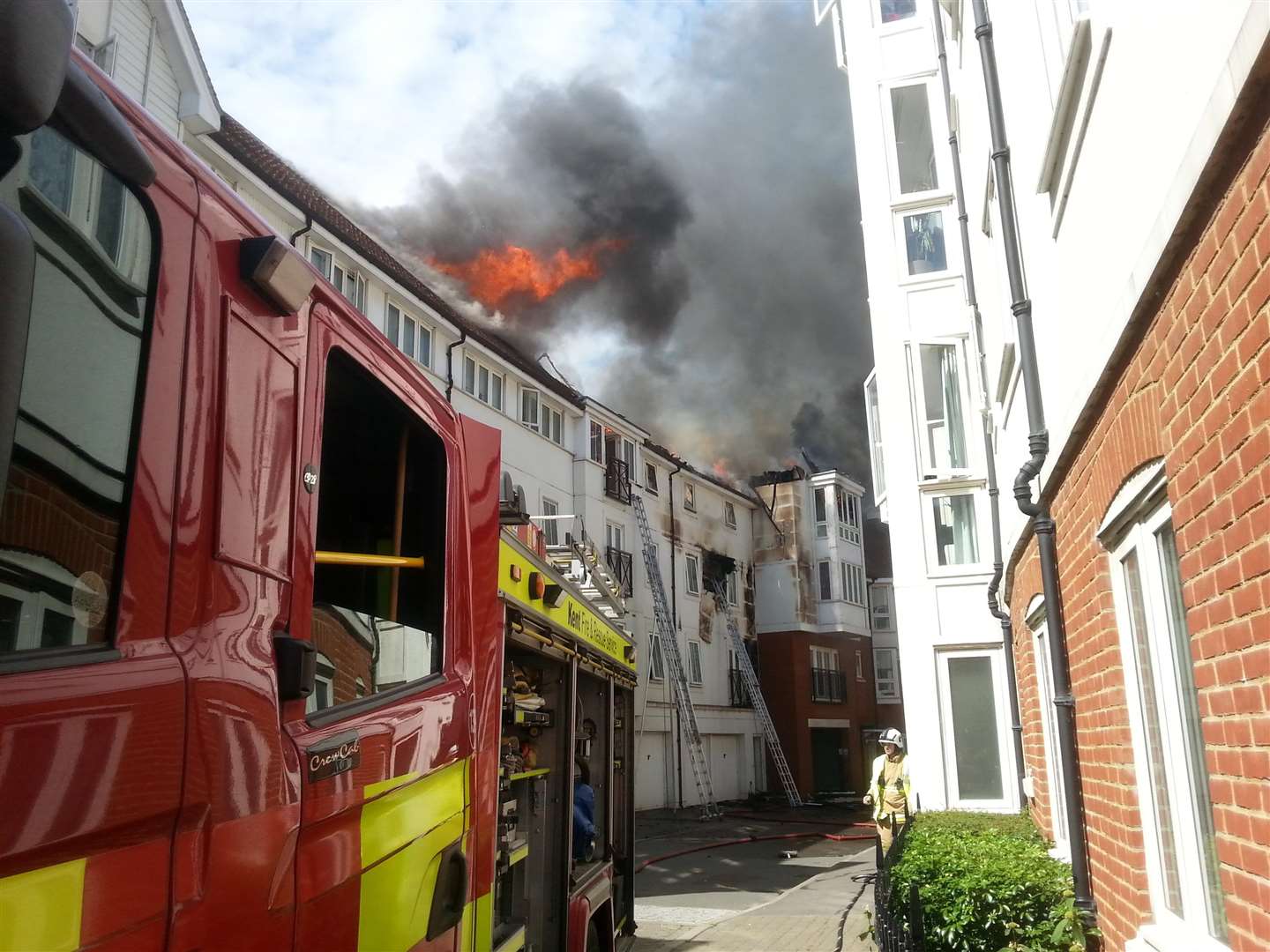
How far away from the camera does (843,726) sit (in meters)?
39.2

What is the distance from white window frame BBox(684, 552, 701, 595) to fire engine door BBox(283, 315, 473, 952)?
3093cm

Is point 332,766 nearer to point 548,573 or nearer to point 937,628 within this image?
point 548,573

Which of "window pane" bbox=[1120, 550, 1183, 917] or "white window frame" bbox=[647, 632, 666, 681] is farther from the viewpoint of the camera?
"white window frame" bbox=[647, 632, 666, 681]

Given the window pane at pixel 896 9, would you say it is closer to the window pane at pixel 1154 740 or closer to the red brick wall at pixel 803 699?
the window pane at pixel 1154 740

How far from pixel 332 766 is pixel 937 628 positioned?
12.9 m

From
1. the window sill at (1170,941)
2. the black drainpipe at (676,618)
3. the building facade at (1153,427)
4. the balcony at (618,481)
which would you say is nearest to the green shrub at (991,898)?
the building facade at (1153,427)

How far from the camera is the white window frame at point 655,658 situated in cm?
3077

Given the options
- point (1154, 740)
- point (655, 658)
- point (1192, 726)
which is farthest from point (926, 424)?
point (655, 658)

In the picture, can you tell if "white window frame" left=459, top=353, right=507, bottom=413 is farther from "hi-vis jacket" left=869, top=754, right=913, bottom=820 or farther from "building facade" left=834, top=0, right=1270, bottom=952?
"building facade" left=834, top=0, right=1270, bottom=952

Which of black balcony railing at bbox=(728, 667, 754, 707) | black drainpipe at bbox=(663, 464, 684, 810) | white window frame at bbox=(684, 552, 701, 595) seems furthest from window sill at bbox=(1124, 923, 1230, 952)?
black balcony railing at bbox=(728, 667, 754, 707)

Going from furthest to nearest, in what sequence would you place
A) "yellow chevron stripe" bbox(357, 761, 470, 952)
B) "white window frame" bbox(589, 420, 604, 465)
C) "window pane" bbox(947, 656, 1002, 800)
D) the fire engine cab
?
"white window frame" bbox(589, 420, 604, 465) → "window pane" bbox(947, 656, 1002, 800) → "yellow chevron stripe" bbox(357, 761, 470, 952) → the fire engine cab

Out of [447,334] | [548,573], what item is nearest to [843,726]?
[447,334]

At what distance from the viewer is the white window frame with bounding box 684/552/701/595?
3433cm

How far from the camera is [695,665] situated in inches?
1321
